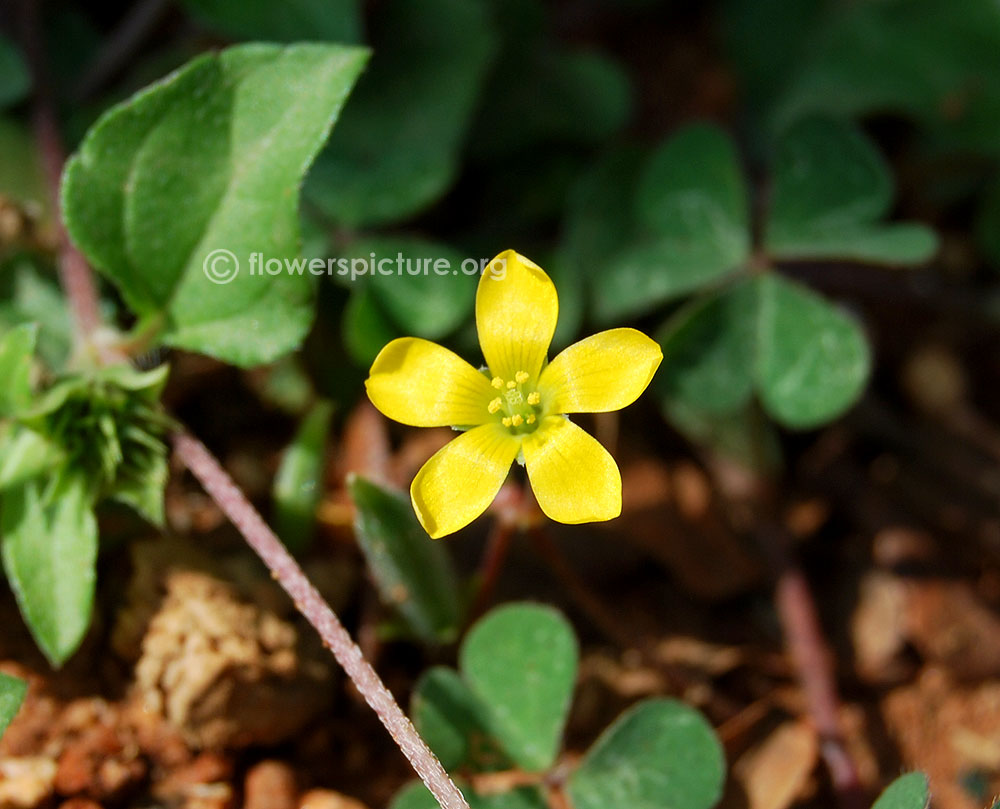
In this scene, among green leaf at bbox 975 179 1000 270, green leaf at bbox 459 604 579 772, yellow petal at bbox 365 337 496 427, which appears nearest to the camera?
yellow petal at bbox 365 337 496 427

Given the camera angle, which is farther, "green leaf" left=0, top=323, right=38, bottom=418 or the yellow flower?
"green leaf" left=0, top=323, right=38, bottom=418

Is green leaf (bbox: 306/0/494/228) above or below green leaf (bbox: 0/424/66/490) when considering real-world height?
below

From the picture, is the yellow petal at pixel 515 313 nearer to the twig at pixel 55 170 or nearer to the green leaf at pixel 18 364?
the green leaf at pixel 18 364

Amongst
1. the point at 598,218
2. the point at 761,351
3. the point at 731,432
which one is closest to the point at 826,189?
the point at 761,351

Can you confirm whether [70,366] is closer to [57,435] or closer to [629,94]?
[57,435]

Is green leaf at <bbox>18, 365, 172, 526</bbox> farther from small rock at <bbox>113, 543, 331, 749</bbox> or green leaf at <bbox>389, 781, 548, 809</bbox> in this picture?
green leaf at <bbox>389, 781, 548, 809</bbox>

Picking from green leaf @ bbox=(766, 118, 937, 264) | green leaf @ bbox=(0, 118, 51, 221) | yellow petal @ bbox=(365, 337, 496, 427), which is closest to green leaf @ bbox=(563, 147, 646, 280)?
green leaf @ bbox=(766, 118, 937, 264)

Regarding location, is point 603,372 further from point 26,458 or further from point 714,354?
point 26,458

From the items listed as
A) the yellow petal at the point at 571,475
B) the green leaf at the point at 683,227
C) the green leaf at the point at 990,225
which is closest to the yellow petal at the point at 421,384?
the yellow petal at the point at 571,475
